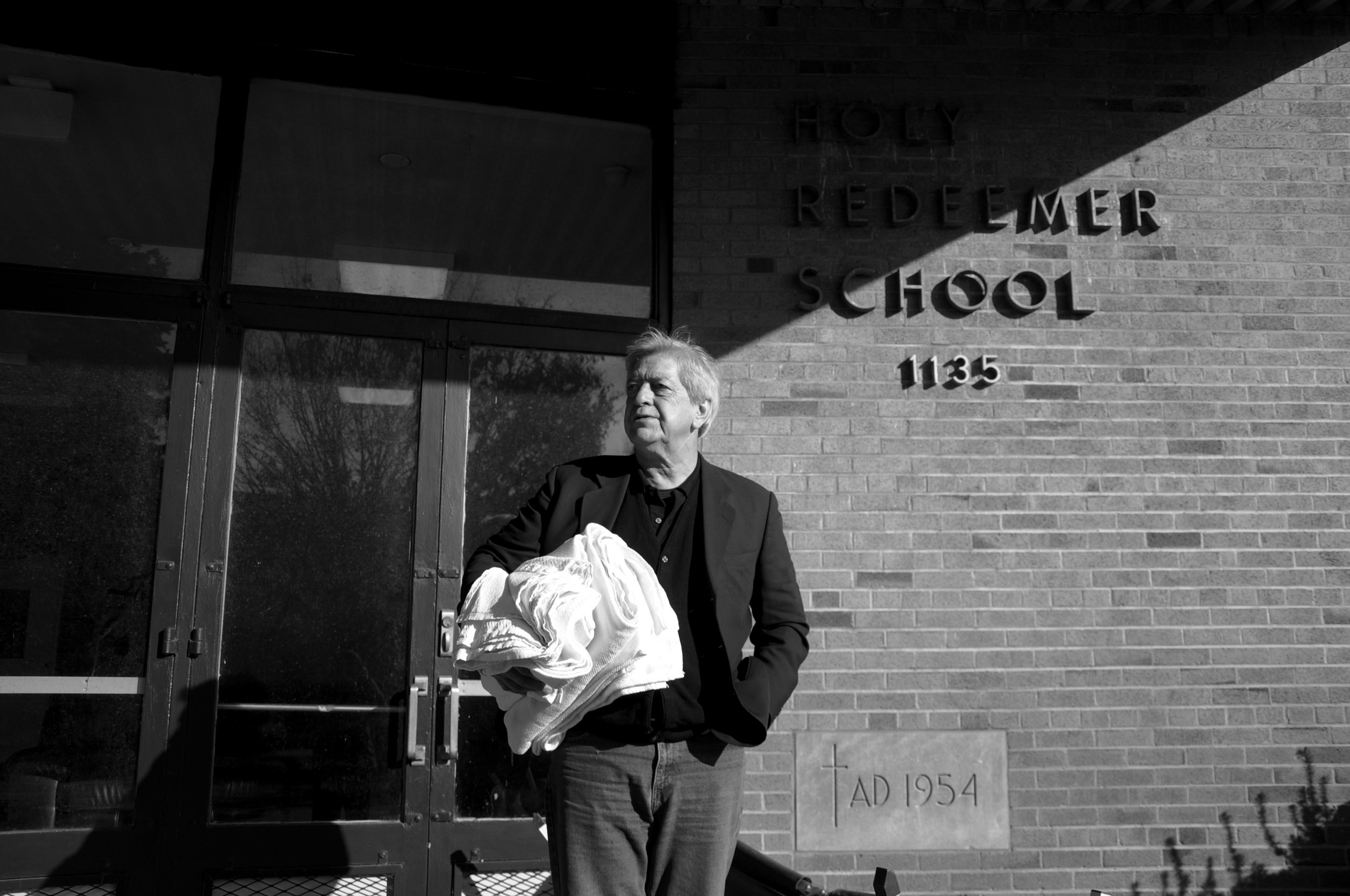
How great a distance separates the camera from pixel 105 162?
4.74 meters

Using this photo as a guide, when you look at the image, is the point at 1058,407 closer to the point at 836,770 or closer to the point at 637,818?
the point at 836,770

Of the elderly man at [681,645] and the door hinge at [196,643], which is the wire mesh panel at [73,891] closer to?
the door hinge at [196,643]

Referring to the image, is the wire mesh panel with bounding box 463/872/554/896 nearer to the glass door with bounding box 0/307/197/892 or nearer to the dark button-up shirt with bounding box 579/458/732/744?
the glass door with bounding box 0/307/197/892

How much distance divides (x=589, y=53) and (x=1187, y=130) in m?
2.69

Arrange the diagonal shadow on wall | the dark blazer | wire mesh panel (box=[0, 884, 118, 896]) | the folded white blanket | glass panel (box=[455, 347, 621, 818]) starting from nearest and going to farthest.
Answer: the folded white blanket
the dark blazer
wire mesh panel (box=[0, 884, 118, 896])
glass panel (box=[455, 347, 621, 818])
the diagonal shadow on wall

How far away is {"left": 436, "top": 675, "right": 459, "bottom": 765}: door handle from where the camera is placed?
4.30 m

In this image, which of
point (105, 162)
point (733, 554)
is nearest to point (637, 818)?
point (733, 554)

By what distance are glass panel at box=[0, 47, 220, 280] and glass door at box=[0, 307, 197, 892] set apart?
1.06ft

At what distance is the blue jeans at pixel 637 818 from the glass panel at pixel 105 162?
2.93 m

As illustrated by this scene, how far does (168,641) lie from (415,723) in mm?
946

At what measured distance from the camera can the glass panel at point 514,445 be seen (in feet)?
14.4

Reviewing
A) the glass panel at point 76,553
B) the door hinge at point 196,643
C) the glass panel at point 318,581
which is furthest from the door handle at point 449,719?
the glass panel at point 76,553

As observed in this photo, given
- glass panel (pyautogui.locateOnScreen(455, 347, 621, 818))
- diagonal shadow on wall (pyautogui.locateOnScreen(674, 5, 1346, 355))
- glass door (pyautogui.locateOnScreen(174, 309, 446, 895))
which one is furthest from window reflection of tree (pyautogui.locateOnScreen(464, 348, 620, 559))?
diagonal shadow on wall (pyautogui.locateOnScreen(674, 5, 1346, 355))

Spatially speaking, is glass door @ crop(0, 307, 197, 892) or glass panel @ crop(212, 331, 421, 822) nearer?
glass door @ crop(0, 307, 197, 892)
